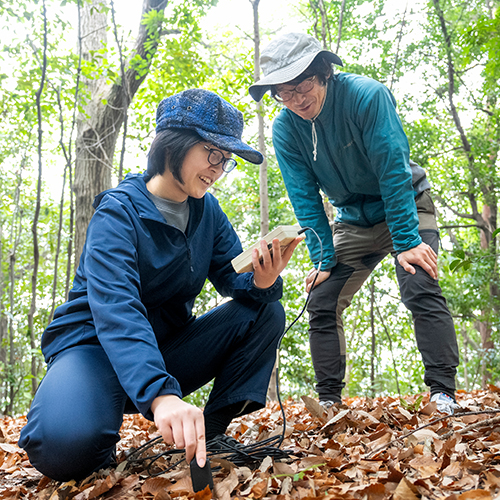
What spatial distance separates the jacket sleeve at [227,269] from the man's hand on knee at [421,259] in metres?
0.71

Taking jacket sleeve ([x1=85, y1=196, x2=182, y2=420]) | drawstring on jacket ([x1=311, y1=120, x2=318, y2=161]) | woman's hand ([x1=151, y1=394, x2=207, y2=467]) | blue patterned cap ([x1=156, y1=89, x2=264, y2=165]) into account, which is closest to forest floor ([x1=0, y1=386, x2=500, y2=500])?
woman's hand ([x1=151, y1=394, x2=207, y2=467])

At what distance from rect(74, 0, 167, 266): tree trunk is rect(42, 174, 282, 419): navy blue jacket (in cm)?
408

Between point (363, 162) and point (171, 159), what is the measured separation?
1.22 m

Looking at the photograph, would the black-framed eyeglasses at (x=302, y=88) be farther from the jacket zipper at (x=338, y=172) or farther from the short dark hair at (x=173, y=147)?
the short dark hair at (x=173, y=147)

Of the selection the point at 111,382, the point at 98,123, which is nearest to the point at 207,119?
the point at 111,382

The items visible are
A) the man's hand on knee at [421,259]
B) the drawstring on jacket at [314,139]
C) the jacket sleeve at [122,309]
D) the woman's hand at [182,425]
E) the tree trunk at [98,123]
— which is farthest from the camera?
the tree trunk at [98,123]

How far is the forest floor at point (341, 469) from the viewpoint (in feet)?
4.46

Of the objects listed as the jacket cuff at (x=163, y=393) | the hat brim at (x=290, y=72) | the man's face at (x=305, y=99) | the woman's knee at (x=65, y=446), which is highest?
the hat brim at (x=290, y=72)

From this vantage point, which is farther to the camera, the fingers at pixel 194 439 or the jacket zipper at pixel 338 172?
the jacket zipper at pixel 338 172

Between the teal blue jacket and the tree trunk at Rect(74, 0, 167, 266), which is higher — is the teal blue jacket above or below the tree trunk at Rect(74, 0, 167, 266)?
below

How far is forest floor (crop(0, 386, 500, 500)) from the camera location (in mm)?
1360

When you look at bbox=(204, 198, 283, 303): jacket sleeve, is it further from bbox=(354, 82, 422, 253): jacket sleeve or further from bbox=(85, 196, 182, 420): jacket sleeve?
bbox=(354, 82, 422, 253): jacket sleeve

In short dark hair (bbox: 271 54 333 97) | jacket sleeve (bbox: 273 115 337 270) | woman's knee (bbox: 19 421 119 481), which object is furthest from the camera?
jacket sleeve (bbox: 273 115 337 270)

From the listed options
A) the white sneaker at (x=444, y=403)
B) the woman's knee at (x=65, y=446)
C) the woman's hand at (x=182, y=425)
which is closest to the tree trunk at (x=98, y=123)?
the woman's knee at (x=65, y=446)
